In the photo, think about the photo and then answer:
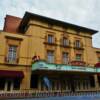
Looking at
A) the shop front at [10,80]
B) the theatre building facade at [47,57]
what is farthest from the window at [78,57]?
the shop front at [10,80]

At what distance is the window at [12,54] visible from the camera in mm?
22516

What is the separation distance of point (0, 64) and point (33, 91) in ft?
19.7

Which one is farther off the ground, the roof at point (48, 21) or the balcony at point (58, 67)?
the roof at point (48, 21)

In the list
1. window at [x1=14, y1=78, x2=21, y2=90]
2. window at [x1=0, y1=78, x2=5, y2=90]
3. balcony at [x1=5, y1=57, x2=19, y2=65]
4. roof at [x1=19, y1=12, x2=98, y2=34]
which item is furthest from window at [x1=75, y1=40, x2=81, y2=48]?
window at [x1=0, y1=78, x2=5, y2=90]

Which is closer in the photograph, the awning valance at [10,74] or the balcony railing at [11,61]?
the awning valance at [10,74]

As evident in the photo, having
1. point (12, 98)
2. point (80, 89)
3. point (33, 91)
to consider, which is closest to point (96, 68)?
point (80, 89)

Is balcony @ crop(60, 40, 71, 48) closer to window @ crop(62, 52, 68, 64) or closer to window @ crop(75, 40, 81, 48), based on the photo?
window @ crop(62, 52, 68, 64)

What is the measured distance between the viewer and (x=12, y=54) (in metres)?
22.8

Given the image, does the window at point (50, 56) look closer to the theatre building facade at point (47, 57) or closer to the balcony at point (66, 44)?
the theatre building facade at point (47, 57)

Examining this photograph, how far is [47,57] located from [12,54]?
570 centimetres

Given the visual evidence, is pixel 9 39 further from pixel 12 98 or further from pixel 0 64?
pixel 12 98

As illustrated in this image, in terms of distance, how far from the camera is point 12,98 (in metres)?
19.1

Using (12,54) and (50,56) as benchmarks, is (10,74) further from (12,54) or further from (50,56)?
(50,56)

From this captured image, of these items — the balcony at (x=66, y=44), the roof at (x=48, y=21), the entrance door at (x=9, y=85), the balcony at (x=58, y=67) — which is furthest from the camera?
the balcony at (x=66, y=44)
